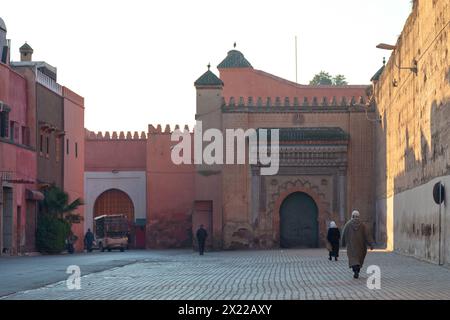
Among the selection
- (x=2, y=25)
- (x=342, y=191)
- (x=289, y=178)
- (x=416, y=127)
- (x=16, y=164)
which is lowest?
(x=342, y=191)

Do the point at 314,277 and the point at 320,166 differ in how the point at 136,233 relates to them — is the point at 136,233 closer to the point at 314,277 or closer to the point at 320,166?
the point at 320,166

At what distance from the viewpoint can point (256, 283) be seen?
20562 mm

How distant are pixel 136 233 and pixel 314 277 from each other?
34111mm

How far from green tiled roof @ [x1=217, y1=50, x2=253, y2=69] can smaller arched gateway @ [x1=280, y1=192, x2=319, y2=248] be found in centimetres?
1123

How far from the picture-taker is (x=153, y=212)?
169 ft

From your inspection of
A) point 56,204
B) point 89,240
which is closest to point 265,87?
point 89,240

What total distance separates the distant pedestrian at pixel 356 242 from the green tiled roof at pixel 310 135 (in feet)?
77.8

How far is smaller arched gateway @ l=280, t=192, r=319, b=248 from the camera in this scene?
46344 mm

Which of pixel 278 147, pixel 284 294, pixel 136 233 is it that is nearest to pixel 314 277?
pixel 284 294

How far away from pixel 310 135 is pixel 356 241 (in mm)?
24319

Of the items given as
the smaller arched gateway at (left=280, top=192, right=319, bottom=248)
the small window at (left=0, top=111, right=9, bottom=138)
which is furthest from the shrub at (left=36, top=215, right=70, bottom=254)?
the smaller arched gateway at (left=280, top=192, right=319, bottom=248)

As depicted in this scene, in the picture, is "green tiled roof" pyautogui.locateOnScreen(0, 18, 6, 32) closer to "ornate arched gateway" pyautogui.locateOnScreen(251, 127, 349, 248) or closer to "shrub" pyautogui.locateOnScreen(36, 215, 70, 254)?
"shrub" pyautogui.locateOnScreen(36, 215, 70, 254)

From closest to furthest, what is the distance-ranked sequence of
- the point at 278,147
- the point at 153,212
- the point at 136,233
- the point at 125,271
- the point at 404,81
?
the point at 125,271 < the point at 404,81 < the point at 278,147 < the point at 153,212 < the point at 136,233

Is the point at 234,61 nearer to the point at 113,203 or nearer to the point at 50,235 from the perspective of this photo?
the point at 113,203
